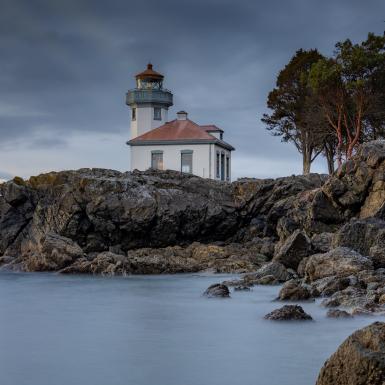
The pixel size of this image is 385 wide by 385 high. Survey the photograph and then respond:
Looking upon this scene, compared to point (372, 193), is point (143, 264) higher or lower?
lower

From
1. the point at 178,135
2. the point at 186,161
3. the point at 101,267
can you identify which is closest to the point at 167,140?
the point at 178,135

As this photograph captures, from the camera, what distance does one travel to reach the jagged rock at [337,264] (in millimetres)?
15500

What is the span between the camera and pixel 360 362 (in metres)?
5.45

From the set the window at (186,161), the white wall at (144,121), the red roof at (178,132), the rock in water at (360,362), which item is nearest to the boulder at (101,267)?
the rock in water at (360,362)

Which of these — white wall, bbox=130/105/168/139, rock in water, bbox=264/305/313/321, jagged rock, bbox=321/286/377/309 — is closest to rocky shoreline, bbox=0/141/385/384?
jagged rock, bbox=321/286/377/309

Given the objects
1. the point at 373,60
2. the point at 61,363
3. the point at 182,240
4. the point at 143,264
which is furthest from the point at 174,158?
the point at 61,363

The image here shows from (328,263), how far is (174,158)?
32.3 m

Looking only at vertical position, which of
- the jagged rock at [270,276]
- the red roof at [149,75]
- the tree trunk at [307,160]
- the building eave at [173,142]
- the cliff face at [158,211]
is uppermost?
the red roof at [149,75]

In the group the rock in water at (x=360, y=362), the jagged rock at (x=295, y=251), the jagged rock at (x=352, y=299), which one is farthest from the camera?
the jagged rock at (x=295, y=251)

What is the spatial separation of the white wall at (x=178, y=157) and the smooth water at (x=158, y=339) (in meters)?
30.1

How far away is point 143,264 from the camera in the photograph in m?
21.2

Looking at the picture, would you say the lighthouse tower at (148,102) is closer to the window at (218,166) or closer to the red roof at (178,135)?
the red roof at (178,135)

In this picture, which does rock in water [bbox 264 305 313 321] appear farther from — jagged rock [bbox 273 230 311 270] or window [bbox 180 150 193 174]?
window [bbox 180 150 193 174]

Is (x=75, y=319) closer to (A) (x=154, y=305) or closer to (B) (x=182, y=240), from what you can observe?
(A) (x=154, y=305)
